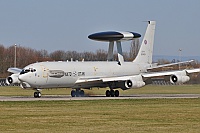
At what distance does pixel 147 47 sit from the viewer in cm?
7875

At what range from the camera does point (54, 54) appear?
147 metres

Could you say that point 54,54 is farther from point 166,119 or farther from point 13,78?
point 166,119

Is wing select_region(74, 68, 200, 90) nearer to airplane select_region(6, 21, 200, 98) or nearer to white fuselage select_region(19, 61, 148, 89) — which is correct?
airplane select_region(6, 21, 200, 98)

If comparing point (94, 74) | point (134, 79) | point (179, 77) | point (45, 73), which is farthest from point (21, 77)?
point (179, 77)

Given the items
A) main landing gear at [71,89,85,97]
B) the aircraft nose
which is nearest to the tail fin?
main landing gear at [71,89,85,97]

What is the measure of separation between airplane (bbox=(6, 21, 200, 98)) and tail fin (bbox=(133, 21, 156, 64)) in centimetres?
11

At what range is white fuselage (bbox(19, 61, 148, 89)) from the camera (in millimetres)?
64938

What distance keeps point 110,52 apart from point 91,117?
4833 cm

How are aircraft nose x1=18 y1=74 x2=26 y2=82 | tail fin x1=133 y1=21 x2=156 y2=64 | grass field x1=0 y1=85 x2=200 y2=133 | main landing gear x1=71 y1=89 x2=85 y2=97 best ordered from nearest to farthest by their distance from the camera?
1. grass field x1=0 y1=85 x2=200 y2=133
2. aircraft nose x1=18 y1=74 x2=26 y2=82
3. main landing gear x1=71 y1=89 x2=85 y2=97
4. tail fin x1=133 y1=21 x2=156 y2=64

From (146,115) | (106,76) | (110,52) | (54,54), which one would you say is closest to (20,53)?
(54,54)

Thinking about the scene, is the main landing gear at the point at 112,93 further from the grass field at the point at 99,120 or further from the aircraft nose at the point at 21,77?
the grass field at the point at 99,120

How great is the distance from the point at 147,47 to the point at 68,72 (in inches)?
560

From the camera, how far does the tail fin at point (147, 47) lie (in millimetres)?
77750

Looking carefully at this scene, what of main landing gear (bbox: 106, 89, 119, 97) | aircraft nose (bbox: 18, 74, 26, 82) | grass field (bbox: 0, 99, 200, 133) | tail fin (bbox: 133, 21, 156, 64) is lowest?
grass field (bbox: 0, 99, 200, 133)
